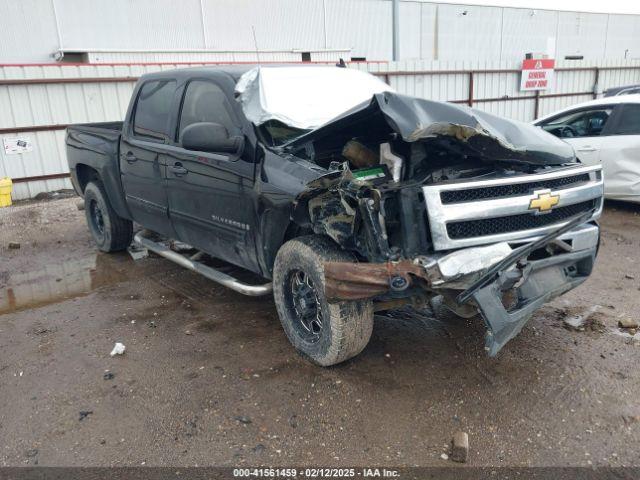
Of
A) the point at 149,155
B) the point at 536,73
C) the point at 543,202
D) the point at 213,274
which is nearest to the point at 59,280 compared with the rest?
the point at 149,155

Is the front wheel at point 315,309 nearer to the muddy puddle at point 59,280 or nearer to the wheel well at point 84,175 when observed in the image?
→ the muddy puddle at point 59,280

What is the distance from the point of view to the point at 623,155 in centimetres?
686

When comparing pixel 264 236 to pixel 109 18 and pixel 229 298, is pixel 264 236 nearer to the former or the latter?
pixel 229 298

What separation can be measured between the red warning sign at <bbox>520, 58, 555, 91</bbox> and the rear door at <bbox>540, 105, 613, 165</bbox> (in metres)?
8.96

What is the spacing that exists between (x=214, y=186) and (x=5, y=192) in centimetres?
704

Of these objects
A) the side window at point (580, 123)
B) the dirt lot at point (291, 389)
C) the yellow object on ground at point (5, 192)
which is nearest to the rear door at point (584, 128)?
the side window at point (580, 123)

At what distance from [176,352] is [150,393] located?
550 millimetres

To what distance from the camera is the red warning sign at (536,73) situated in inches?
621

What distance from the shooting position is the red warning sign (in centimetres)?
1578

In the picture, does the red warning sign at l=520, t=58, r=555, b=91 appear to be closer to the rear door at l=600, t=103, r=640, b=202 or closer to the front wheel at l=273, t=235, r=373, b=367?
the rear door at l=600, t=103, r=640, b=202

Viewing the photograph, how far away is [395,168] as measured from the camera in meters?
3.24

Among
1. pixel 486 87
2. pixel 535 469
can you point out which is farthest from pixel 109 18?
pixel 535 469

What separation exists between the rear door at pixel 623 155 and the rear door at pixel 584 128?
0.38ft

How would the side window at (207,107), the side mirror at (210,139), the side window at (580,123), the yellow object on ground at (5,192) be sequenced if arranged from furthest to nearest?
the yellow object on ground at (5,192), the side window at (580,123), the side window at (207,107), the side mirror at (210,139)
